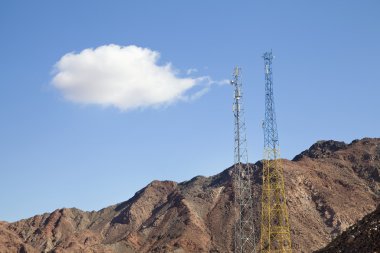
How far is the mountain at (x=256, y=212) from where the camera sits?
130m

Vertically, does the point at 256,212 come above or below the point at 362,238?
above

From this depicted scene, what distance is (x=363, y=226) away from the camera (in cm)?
3181

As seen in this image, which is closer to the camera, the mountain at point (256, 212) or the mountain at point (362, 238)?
the mountain at point (362, 238)

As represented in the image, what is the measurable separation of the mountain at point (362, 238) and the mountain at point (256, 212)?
287ft

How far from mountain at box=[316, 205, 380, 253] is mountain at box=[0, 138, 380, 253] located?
287 ft

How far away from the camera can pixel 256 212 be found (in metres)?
133

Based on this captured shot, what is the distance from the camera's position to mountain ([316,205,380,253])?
28.1 metres

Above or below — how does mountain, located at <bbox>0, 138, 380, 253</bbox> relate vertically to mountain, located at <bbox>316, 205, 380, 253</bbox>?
above

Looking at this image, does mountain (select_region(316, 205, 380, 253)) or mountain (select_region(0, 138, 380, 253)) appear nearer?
mountain (select_region(316, 205, 380, 253))

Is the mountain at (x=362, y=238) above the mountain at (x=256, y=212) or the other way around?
the other way around

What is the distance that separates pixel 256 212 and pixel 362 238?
104840 millimetres

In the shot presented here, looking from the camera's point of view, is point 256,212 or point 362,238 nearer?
point 362,238

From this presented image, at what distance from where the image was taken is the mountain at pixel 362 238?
28.1 m

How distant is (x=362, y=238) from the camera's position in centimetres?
2947
